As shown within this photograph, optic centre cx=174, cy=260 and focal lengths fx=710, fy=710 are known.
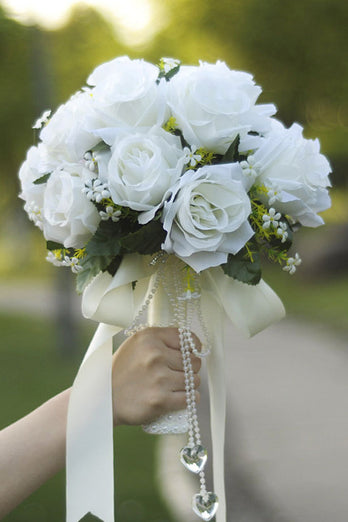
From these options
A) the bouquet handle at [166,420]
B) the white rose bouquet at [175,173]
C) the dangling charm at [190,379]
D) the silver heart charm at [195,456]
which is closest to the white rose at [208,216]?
the white rose bouquet at [175,173]

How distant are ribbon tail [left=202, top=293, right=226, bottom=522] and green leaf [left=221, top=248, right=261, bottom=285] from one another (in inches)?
7.3

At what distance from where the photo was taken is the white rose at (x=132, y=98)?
1.52 metres

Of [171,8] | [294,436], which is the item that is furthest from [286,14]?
[294,436]

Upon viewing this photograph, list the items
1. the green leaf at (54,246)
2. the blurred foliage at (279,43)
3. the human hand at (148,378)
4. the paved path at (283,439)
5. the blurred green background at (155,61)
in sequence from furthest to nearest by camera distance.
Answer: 1. the blurred foliage at (279,43)
2. the blurred green background at (155,61)
3. the paved path at (283,439)
4. the green leaf at (54,246)
5. the human hand at (148,378)

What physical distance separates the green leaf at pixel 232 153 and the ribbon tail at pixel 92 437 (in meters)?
0.47

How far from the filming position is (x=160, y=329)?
65.2 inches

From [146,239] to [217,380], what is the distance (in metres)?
0.46

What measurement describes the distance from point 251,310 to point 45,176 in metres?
0.57

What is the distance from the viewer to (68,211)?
1526 millimetres

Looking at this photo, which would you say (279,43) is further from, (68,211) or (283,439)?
(68,211)

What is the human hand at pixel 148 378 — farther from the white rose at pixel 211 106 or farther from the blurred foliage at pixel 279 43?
the blurred foliage at pixel 279 43

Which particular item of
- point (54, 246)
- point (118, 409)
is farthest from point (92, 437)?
point (54, 246)

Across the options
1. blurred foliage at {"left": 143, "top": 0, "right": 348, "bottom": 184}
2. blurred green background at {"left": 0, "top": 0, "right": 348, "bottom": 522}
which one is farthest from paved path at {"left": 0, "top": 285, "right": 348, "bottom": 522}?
blurred foliage at {"left": 143, "top": 0, "right": 348, "bottom": 184}

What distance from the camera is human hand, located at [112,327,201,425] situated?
5.17 feet
